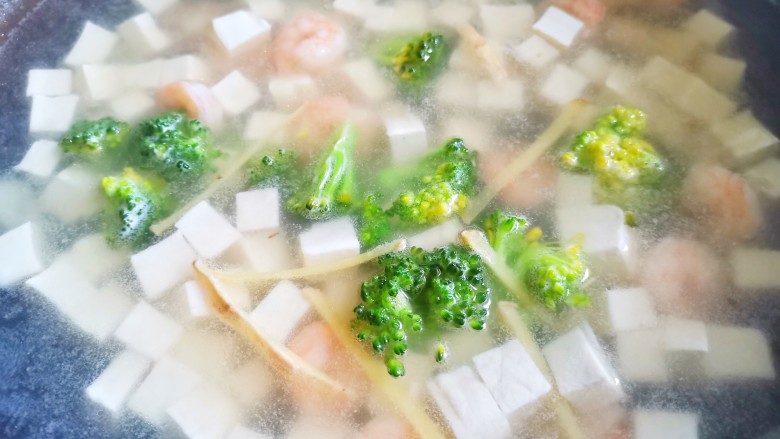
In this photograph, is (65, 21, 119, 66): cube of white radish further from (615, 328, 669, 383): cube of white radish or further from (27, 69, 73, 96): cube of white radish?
(615, 328, 669, 383): cube of white radish

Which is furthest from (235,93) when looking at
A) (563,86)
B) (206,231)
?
(563,86)

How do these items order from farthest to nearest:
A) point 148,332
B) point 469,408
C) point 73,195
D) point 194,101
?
1. point 194,101
2. point 73,195
3. point 148,332
4. point 469,408

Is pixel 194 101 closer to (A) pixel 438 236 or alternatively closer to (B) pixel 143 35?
(B) pixel 143 35

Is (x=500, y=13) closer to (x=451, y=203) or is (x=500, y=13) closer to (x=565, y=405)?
(x=451, y=203)

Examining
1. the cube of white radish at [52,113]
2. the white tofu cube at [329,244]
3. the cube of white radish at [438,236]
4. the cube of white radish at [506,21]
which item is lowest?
the white tofu cube at [329,244]

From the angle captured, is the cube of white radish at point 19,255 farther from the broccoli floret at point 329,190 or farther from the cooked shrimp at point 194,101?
the broccoli floret at point 329,190

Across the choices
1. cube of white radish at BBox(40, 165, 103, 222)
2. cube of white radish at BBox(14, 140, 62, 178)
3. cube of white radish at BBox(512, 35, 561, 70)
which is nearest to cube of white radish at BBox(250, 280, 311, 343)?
cube of white radish at BBox(40, 165, 103, 222)

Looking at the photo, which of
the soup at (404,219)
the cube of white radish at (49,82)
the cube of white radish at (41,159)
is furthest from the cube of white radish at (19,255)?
the cube of white radish at (49,82)
